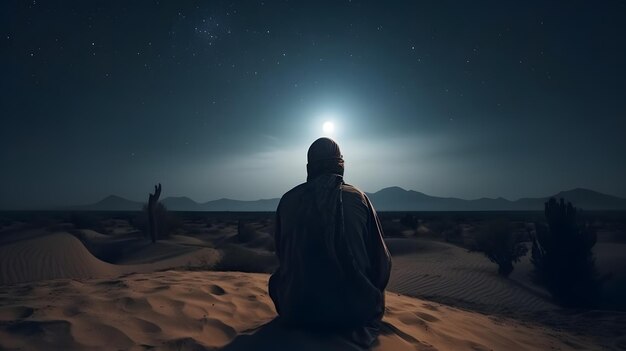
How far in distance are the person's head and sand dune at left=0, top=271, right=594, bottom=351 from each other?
1572mm

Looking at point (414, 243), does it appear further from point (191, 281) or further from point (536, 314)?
point (191, 281)

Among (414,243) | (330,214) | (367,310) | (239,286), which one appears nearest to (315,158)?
(330,214)

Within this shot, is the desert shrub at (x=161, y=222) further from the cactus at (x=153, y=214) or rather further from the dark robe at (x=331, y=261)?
the dark robe at (x=331, y=261)

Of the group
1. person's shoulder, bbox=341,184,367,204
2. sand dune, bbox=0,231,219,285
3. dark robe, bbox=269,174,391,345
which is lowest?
sand dune, bbox=0,231,219,285

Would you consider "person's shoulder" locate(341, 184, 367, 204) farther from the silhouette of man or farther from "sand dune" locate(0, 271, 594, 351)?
"sand dune" locate(0, 271, 594, 351)

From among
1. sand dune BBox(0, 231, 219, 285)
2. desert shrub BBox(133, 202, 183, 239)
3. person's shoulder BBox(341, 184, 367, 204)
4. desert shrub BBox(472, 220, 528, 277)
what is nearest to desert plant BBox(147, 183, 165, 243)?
desert shrub BBox(133, 202, 183, 239)

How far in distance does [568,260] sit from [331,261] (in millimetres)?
9050

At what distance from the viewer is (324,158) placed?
350cm

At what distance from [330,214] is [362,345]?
124 centimetres

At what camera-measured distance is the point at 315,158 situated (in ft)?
11.5

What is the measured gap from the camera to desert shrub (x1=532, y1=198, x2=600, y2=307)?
28.3 ft

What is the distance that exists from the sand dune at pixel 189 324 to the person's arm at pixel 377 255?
0.62m

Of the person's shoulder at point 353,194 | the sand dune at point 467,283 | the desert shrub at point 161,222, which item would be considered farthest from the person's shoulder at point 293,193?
the desert shrub at point 161,222

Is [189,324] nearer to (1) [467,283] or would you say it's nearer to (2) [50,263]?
(1) [467,283]
